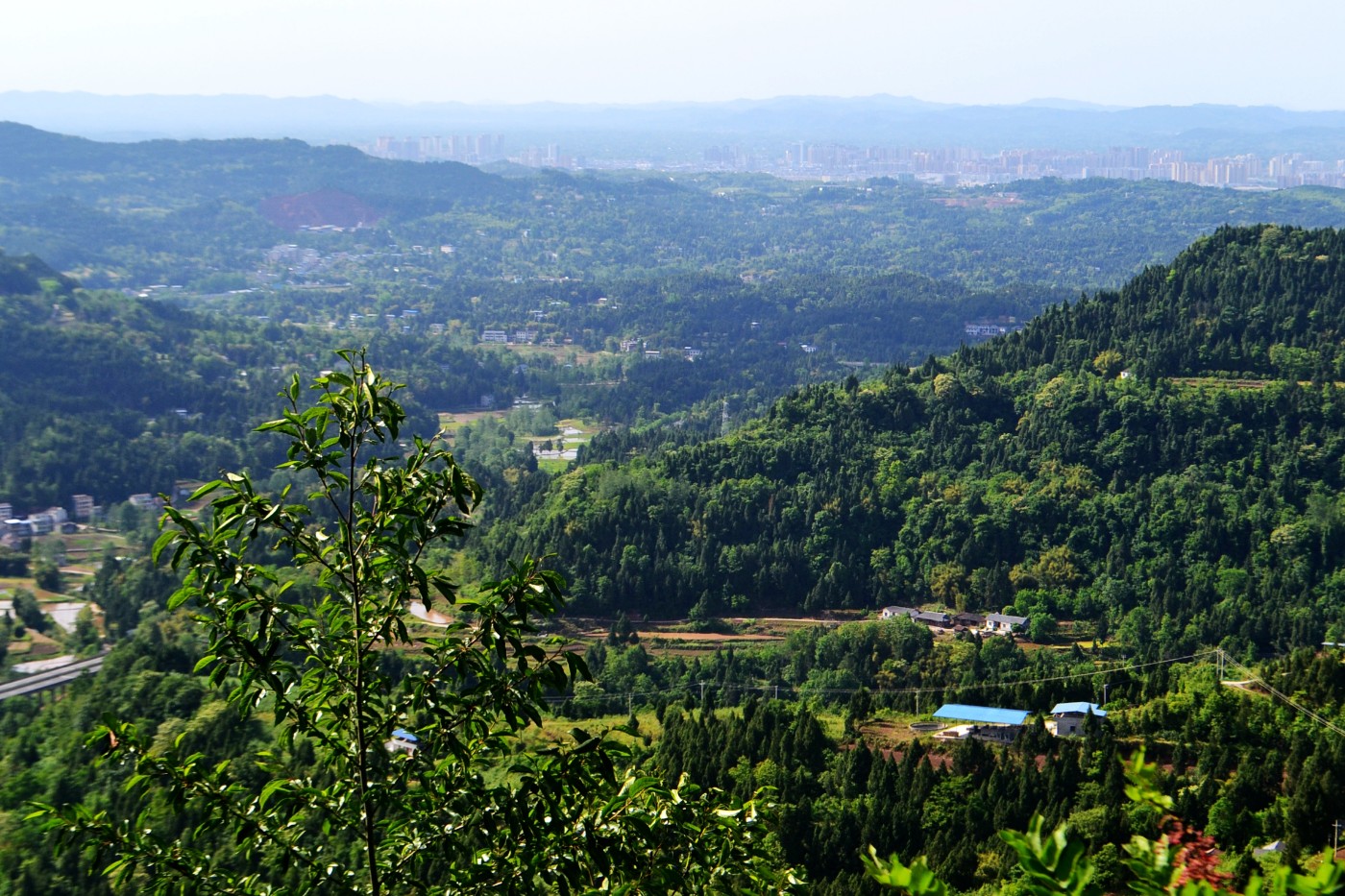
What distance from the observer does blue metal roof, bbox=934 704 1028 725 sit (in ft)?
112

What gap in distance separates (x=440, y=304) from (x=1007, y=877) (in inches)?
4782

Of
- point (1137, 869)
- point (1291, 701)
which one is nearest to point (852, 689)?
point (1291, 701)

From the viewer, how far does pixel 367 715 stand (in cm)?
761

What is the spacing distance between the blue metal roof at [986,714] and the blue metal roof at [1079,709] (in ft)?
2.41

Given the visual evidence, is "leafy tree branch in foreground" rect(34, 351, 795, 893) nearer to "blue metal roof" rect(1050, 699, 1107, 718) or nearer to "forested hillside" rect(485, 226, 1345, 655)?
"blue metal roof" rect(1050, 699, 1107, 718)

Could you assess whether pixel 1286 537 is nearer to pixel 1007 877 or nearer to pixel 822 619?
pixel 822 619

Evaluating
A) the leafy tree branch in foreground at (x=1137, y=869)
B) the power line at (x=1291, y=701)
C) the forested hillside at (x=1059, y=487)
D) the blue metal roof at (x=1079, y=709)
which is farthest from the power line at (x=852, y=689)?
the leafy tree branch in foreground at (x=1137, y=869)

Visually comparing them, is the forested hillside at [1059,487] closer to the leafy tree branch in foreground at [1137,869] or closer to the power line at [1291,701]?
the power line at [1291,701]

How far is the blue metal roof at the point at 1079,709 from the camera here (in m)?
32.8

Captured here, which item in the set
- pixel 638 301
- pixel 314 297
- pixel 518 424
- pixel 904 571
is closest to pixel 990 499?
pixel 904 571

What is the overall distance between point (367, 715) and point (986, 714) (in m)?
29.1

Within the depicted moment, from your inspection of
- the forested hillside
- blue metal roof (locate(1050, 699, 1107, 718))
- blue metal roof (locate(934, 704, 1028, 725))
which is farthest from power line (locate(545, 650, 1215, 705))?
blue metal roof (locate(1050, 699, 1107, 718))

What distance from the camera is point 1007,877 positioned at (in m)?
23.5

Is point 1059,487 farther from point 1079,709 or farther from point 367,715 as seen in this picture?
point 367,715
